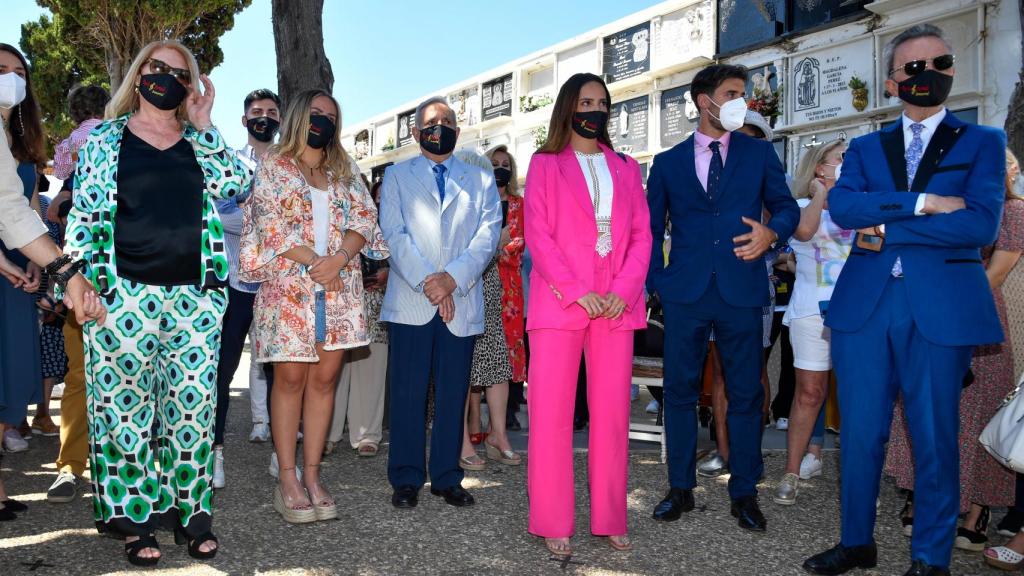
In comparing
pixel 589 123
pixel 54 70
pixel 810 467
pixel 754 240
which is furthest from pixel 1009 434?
pixel 54 70

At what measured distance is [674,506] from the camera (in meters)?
4.10

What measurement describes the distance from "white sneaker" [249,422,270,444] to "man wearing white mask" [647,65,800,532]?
3.05 meters

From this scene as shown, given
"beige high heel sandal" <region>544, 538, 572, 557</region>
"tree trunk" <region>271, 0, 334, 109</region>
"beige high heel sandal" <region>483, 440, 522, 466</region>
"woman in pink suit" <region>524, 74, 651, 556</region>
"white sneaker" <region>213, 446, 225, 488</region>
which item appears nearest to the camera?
"beige high heel sandal" <region>544, 538, 572, 557</region>

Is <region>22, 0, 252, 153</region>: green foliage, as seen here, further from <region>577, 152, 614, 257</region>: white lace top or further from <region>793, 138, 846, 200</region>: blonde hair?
<region>793, 138, 846, 200</region>: blonde hair

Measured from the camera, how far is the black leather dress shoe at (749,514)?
3.90 meters

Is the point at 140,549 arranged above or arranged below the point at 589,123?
below

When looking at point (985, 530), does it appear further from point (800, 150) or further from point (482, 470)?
point (800, 150)

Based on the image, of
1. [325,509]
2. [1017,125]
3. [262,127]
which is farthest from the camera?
[1017,125]

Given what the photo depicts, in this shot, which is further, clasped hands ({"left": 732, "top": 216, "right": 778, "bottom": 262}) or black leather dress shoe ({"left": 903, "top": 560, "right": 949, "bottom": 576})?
clasped hands ({"left": 732, "top": 216, "right": 778, "bottom": 262})

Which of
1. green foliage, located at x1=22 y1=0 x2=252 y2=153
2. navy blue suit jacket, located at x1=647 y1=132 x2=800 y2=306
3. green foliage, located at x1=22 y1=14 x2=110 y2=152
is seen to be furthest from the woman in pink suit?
green foliage, located at x1=22 y1=14 x2=110 y2=152

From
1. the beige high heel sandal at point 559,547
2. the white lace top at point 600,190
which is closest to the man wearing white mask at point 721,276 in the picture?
the white lace top at point 600,190

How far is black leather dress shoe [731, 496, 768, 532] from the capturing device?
3904mm

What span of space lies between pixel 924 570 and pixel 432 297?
255 centimetres

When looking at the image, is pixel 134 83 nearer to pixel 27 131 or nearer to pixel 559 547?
pixel 27 131
